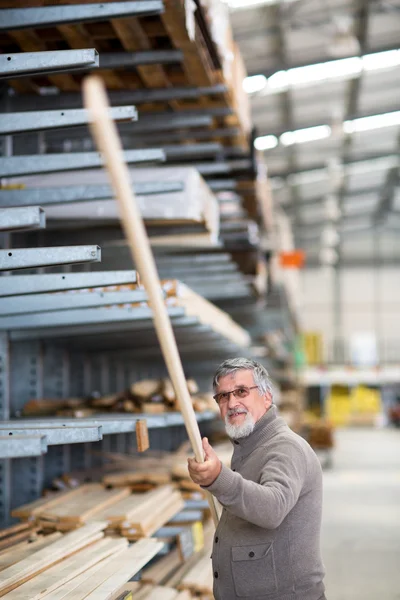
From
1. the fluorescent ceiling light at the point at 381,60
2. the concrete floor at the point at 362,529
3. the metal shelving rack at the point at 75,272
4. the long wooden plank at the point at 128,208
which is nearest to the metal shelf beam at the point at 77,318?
the metal shelving rack at the point at 75,272

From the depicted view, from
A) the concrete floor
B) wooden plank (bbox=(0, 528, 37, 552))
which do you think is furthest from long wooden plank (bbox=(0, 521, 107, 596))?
the concrete floor

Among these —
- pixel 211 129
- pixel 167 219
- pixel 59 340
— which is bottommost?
pixel 59 340

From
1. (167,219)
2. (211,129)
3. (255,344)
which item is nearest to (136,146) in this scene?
(211,129)

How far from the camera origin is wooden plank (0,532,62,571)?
11.4 ft

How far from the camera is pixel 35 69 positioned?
124 inches

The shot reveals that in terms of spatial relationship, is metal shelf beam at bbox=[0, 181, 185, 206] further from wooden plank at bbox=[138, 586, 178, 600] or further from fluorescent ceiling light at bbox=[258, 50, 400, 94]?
fluorescent ceiling light at bbox=[258, 50, 400, 94]

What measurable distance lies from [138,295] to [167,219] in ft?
3.14

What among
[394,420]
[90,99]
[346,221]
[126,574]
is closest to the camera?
[90,99]

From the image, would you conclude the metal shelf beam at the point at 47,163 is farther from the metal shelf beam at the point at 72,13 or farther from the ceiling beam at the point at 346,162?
the ceiling beam at the point at 346,162

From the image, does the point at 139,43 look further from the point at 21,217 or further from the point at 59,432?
the point at 59,432

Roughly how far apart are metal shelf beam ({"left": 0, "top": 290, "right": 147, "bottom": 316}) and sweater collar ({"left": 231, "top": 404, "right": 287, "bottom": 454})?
0.88 m

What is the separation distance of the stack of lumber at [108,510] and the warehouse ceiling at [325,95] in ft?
19.0

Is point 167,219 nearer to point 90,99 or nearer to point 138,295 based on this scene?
point 138,295

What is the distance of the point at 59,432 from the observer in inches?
116
